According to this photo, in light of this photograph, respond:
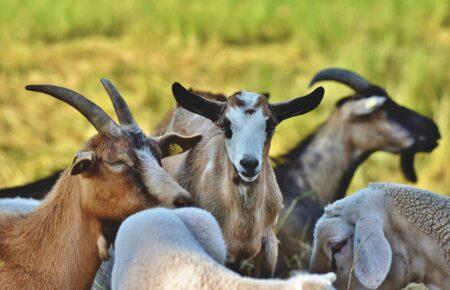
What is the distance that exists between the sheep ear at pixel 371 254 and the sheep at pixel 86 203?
0.88 m

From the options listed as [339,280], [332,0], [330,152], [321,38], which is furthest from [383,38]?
[339,280]

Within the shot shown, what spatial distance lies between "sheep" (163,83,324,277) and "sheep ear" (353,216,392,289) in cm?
77

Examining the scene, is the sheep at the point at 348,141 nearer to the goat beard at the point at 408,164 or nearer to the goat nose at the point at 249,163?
the goat beard at the point at 408,164

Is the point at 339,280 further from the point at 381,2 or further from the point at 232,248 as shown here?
the point at 381,2

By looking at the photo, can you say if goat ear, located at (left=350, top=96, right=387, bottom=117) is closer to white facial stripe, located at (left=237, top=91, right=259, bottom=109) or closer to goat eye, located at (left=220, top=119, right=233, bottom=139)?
white facial stripe, located at (left=237, top=91, right=259, bottom=109)

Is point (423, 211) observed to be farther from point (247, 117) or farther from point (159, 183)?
point (159, 183)

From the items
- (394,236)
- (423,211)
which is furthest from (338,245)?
(423,211)

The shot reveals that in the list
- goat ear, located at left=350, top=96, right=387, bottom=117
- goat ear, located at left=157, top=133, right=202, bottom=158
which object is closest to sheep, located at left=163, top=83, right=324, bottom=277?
goat ear, located at left=157, top=133, right=202, bottom=158

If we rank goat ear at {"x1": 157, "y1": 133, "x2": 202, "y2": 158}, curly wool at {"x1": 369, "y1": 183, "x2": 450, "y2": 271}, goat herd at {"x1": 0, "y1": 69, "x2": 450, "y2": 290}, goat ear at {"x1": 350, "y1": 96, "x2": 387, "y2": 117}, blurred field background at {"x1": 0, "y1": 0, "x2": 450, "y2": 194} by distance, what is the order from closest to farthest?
1. goat herd at {"x1": 0, "y1": 69, "x2": 450, "y2": 290}
2. curly wool at {"x1": 369, "y1": 183, "x2": 450, "y2": 271}
3. goat ear at {"x1": 157, "y1": 133, "x2": 202, "y2": 158}
4. goat ear at {"x1": 350, "y1": 96, "x2": 387, "y2": 117}
5. blurred field background at {"x1": 0, "y1": 0, "x2": 450, "y2": 194}

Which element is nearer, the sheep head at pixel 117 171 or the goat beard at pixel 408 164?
the sheep head at pixel 117 171

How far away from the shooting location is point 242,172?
6145 mm

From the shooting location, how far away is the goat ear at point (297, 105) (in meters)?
6.47

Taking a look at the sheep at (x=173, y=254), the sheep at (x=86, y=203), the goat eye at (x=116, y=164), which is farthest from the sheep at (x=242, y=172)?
the sheep at (x=173, y=254)

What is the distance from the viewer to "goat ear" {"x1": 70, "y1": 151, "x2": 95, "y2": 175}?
5.61 metres
